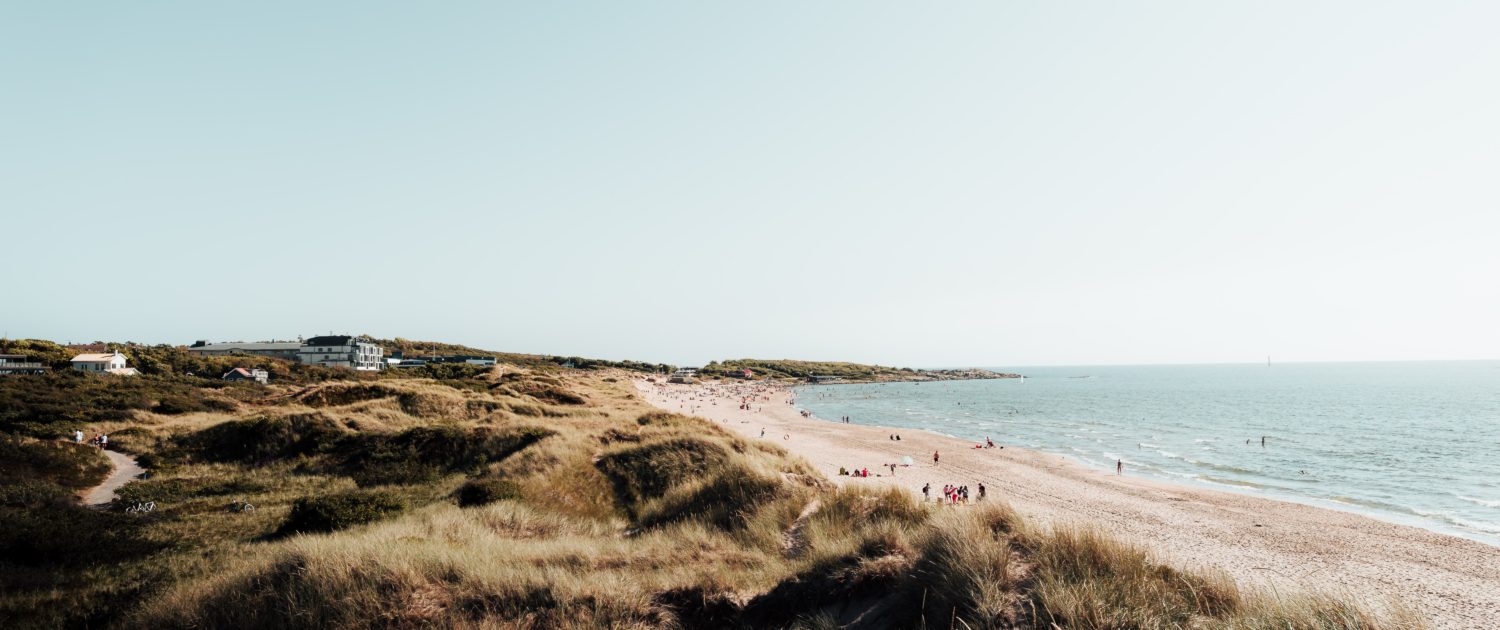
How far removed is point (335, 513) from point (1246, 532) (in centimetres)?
3453

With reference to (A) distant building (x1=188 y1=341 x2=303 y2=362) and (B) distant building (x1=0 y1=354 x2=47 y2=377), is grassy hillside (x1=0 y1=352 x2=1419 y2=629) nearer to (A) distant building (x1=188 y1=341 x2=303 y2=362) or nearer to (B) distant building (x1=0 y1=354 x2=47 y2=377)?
(B) distant building (x1=0 y1=354 x2=47 y2=377)

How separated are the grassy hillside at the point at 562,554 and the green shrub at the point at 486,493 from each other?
0.08 m

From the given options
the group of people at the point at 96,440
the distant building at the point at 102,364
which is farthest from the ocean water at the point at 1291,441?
the distant building at the point at 102,364

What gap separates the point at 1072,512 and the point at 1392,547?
461 inches

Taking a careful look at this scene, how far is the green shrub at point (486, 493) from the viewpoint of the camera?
16766mm

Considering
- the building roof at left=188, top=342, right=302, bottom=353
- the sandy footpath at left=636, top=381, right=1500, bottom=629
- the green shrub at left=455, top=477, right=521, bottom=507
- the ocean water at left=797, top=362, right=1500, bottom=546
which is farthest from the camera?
the building roof at left=188, top=342, right=302, bottom=353

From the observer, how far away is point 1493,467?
148ft

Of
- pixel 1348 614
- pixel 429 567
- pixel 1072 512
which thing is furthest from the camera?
pixel 1072 512

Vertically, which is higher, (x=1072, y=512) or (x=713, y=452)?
(x=713, y=452)

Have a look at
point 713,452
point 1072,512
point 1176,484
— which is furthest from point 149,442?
point 1176,484

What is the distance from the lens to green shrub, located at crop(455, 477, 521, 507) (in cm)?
1677

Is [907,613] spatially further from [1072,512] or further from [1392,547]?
[1392,547]

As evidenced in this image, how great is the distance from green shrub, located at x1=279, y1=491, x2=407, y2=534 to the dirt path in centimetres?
807

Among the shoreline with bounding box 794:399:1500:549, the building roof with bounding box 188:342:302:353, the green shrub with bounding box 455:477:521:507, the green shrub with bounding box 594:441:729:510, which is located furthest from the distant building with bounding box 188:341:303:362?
the shoreline with bounding box 794:399:1500:549
